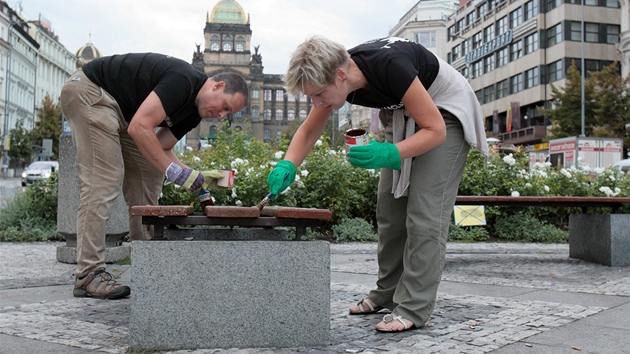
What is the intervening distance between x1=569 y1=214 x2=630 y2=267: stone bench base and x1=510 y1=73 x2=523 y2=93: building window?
46901mm

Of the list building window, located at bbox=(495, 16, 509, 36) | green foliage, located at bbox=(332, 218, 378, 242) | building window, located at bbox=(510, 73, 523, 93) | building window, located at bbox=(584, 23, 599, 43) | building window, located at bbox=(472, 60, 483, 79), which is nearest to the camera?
green foliage, located at bbox=(332, 218, 378, 242)

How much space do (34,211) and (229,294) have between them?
702cm

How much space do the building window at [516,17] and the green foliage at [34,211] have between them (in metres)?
48.2

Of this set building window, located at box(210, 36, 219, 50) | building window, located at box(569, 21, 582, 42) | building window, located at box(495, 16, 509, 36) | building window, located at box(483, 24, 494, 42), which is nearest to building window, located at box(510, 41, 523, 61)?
building window, located at box(495, 16, 509, 36)

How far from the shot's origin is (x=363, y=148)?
3061mm

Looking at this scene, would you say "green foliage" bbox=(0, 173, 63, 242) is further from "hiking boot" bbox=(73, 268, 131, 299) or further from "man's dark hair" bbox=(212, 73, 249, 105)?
"man's dark hair" bbox=(212, 73, 249, 105)

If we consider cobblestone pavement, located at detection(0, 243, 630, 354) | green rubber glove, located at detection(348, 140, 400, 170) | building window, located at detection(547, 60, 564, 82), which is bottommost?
cobblestone pavement, located at detection(0, 243, 630, 354)

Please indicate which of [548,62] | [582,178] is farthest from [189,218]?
[548,62]

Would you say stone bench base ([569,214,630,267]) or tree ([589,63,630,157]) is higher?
tree ([589,63,630,157])

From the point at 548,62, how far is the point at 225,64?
87.7 m

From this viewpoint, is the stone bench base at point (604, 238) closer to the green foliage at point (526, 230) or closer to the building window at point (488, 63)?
the green foliage at point (526, 230)

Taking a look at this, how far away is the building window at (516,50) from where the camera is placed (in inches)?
2018

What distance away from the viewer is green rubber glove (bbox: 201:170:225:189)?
3.48m

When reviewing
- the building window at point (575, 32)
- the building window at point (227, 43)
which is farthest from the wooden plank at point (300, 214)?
the building window at point (227, 43)
